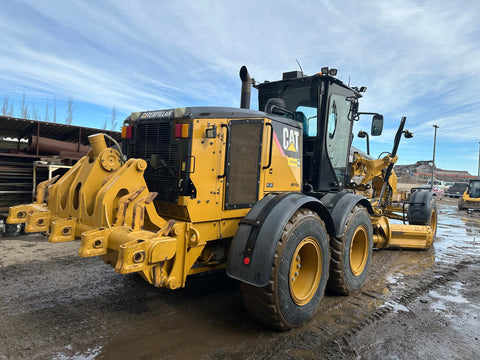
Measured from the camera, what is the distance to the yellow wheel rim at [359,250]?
15.7ft

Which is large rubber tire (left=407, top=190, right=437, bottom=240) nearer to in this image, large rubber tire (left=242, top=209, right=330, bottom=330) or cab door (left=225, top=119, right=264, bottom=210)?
large rubber tire (left=242, top=209, right=330, bottom=330)

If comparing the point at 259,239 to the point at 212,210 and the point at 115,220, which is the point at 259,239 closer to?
the point at 212,210

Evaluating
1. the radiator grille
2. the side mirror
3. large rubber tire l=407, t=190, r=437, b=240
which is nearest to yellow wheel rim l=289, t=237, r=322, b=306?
the radiator grille

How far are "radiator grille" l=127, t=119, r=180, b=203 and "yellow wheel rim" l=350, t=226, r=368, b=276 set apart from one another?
2816 mm

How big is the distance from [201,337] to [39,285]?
2.55 m

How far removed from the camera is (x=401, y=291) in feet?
15.4

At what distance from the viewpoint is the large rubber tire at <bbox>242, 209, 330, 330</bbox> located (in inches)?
122

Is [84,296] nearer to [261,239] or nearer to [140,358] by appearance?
[140,358]

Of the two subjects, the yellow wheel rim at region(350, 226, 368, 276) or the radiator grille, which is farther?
the yellow wheel rim at region(350, 226, 368, 276)

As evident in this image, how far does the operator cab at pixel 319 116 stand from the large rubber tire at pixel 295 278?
1364mm

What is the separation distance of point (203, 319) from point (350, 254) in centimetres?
213

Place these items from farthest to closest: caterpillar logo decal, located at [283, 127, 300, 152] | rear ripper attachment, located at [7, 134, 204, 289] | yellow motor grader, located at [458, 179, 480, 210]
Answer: yellow motor grader, located at [458, 179, 480, 210]
caterpillar logo decal, located at [283, 127, 300, 152]
rear ripper attachment, located at [7, 134, 204, 289]

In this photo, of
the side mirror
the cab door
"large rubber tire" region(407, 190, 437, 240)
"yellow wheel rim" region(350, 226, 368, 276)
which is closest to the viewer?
the cab door

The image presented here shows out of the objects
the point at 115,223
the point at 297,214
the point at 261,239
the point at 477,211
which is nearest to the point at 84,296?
the point at 115,223
